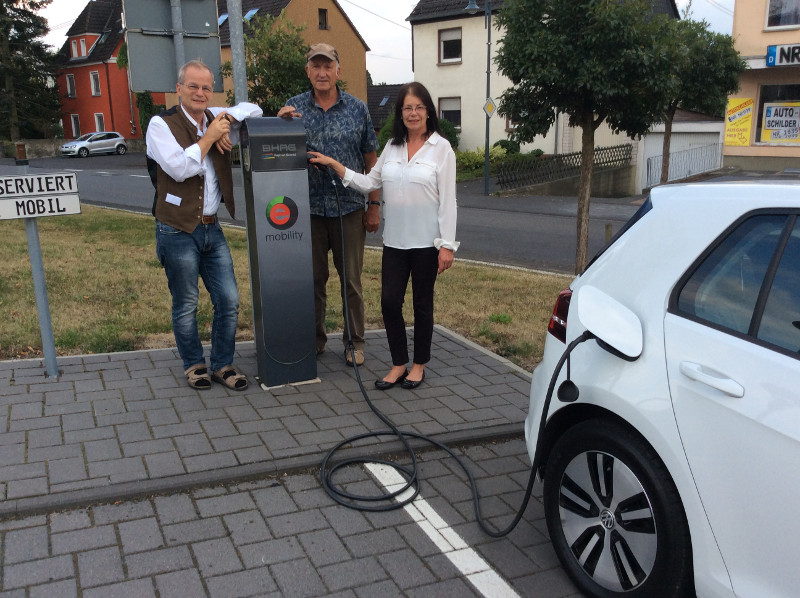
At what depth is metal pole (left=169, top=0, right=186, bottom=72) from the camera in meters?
5.81

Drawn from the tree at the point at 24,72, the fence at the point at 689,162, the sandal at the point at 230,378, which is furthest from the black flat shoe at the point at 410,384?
the tree at the point at 24,72

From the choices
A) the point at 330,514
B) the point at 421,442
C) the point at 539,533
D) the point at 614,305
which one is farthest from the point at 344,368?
the point at 614,305

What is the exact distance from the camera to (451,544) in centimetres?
325

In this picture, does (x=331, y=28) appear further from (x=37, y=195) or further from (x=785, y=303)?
(x=785, y=303)

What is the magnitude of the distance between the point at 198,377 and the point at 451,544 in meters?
2.28

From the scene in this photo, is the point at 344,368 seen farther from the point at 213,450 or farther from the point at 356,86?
the point at 356,86

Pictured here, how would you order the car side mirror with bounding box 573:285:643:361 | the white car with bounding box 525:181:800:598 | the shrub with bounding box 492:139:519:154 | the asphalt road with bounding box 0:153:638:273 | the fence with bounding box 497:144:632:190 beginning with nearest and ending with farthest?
the white car with bounding box 525:181:800:598
the car side mirror with bounding box 573:285:643:361
the asphalt road with bounding box 0:153:638:273
the fence with bounding box 497:144:632:190
the shrub with bounding box 492:139:519:154

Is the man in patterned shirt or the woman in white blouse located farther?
the man in patterned shirt

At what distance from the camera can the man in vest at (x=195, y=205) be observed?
4.40 m

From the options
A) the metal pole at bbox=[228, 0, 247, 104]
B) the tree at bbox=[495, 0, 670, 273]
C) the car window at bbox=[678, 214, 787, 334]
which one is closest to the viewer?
the car window at bbox=[678, 214, 787, 334]

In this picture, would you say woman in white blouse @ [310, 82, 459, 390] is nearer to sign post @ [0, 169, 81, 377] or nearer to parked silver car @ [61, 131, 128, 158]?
sign post @ [0, 169, 81, 377]

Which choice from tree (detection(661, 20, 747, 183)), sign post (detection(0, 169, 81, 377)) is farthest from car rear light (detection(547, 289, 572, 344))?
tree (detection(661, 20, 747, 183))

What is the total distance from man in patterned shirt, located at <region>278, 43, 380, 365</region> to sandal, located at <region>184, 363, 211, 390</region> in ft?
3.24

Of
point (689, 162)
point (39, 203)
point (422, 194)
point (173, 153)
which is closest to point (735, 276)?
point (422, 194)
